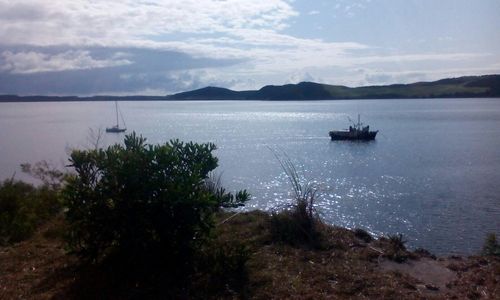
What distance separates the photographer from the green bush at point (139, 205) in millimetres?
6039

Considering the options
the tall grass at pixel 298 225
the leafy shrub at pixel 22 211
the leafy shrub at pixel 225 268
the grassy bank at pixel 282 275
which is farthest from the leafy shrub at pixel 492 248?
the leafy shrub at pixel 22 211

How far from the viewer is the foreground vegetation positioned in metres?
5.90

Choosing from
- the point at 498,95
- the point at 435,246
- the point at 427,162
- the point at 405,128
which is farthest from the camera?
the point at 498,95

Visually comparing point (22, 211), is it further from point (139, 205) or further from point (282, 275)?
point (282, 275)

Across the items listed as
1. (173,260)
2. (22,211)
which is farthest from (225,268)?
(22,211)

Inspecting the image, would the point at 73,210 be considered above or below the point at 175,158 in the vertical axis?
below

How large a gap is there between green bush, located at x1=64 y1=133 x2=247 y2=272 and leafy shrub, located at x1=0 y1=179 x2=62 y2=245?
8.94 feet

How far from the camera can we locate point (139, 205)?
607 centimetres

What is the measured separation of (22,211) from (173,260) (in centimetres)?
471

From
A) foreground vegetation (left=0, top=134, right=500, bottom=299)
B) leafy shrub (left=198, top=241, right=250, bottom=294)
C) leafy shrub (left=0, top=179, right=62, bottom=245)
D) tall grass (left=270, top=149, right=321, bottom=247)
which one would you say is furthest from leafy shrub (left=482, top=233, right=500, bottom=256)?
leafy shrub (left=0, top=179, right=62, bottom=245)

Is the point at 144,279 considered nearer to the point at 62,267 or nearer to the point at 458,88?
the point at 62,267

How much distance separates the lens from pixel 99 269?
21.6 feet

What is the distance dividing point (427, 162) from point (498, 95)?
4658 inches

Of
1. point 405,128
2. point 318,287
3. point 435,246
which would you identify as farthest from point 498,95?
point 318,287
